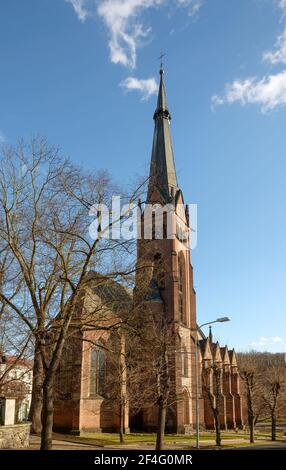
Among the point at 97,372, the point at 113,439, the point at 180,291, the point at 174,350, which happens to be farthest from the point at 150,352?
the point at 180,291

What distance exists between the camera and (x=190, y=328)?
45.2m

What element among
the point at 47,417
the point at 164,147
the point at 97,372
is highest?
the point at 164,147

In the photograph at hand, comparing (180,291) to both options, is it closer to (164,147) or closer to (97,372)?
(97,372)

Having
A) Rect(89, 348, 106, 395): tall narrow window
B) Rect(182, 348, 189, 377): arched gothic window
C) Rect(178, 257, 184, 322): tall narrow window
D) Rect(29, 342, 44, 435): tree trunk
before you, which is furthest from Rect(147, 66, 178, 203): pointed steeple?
Rect(29, 342, 44, 435): tree trunk

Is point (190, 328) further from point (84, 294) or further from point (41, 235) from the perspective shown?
point (41, 235)

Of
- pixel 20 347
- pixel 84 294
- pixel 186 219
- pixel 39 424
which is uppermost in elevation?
pixel 186 219

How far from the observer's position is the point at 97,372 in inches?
1410

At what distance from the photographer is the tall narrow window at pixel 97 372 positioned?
116 feet

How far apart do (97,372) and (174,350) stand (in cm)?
1017

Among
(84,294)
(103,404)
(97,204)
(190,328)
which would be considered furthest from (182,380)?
(97,204)

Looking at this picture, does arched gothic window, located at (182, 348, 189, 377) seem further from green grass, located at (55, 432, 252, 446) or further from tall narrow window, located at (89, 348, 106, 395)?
tall narrow window, located at (89, 348, 106, 395)

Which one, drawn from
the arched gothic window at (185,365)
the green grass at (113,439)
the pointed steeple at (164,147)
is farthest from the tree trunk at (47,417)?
the pointed steeple at (164,147)

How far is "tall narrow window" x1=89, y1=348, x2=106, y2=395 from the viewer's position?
35250mm
